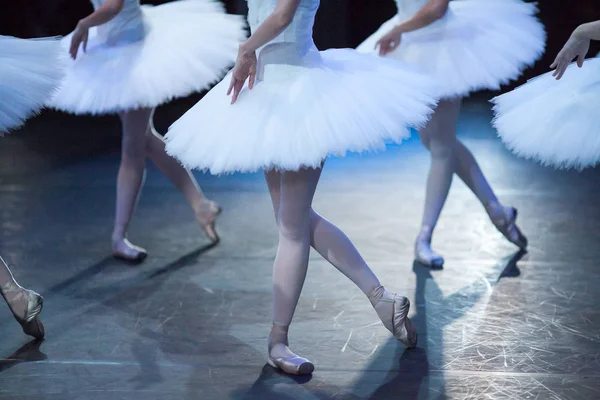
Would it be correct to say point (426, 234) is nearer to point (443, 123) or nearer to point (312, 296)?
point (443, 123)

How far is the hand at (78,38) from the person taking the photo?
3.41 meters

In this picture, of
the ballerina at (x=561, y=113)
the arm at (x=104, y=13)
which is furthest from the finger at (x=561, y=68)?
the arm at (x=104, y=13)

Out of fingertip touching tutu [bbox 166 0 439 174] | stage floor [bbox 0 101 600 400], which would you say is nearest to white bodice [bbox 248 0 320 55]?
fingertip touching tutu [bbox 166 0 439 174]

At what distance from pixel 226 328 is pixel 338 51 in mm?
958

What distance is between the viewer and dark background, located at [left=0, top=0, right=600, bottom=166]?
680 cm

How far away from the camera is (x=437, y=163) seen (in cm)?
355

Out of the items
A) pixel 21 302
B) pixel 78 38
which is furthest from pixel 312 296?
pixel 78 38

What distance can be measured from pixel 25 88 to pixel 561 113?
5.10 feet

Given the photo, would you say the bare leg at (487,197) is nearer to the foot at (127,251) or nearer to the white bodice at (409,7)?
the white bodice at (409,7)

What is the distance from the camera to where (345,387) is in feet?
8.04

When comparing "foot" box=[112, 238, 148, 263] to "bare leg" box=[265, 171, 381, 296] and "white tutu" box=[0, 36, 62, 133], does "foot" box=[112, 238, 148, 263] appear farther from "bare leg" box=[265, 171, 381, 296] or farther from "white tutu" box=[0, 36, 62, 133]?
"bare leg" box=[265, 171, 381, 296]

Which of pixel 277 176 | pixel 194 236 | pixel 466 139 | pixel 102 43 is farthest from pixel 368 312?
pixel 466 139

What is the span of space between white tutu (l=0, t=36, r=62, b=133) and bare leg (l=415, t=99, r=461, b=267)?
4.71 ft

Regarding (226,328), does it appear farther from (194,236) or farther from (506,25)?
(506,25)
